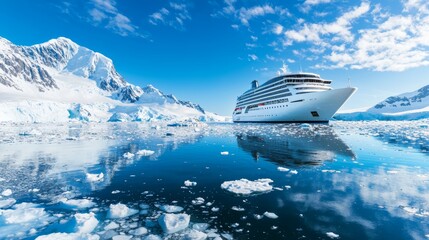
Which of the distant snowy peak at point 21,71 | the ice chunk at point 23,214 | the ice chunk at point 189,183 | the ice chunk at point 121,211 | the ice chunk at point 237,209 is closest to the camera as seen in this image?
the ice chunk at point 23,214

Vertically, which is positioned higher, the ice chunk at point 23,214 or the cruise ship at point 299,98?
the cruise ship at point 299,98

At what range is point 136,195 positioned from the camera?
682cm

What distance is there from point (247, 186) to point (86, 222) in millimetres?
4483

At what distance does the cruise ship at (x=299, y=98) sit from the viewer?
45.0 m

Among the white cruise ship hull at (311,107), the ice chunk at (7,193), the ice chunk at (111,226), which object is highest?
the white cruise ship hull at (311,107)

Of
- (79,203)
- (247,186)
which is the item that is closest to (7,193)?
(79,203)

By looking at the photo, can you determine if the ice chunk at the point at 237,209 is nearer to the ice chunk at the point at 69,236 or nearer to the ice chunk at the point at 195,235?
the ice chunk at the point at 195,235

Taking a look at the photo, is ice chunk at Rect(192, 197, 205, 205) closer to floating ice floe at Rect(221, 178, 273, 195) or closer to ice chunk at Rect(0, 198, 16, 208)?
floating ice floe at Rect(221, 178, 273, 195)

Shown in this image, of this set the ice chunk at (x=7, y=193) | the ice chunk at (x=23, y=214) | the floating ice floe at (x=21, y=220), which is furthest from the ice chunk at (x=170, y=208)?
the ice chunk at (x=7, y=193)

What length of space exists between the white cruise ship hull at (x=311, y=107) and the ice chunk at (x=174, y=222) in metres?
44.5

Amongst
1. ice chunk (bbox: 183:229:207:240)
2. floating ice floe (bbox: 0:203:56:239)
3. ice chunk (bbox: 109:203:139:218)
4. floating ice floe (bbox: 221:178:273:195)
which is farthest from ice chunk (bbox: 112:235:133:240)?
floating ice floe (bbox: 221:178:273:195)

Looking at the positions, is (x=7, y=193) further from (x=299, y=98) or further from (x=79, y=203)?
(x=299, y=98)

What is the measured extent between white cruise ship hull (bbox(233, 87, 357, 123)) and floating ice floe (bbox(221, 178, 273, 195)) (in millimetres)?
41184

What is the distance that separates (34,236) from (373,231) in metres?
6.52
